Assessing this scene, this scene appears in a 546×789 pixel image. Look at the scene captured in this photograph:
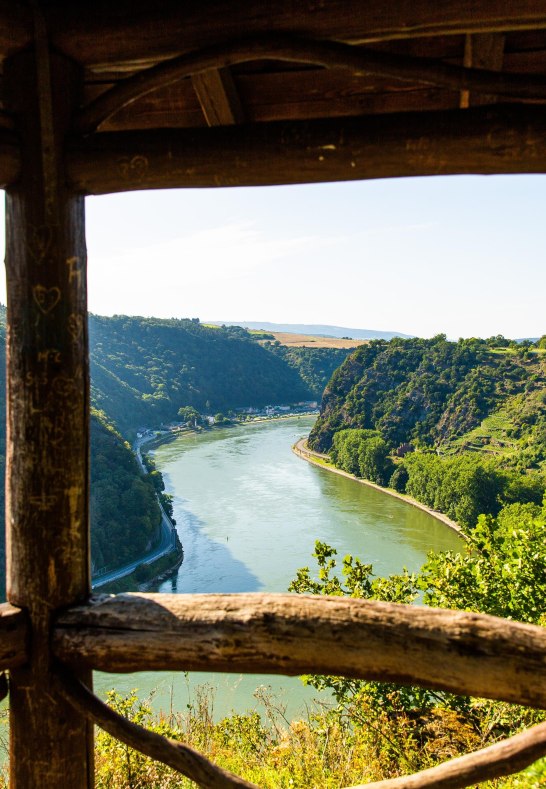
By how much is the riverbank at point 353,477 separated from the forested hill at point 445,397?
3.39ft

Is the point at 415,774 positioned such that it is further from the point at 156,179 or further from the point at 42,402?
the point at 156,179

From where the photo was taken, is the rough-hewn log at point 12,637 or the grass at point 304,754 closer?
the rough-hewn log at point 12,637

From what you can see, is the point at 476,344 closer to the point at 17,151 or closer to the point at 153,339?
the point at 153,339

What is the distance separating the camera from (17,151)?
120 cm

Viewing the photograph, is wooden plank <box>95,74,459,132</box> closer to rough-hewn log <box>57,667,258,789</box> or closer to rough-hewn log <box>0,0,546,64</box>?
rough-hewn log <box>0,0,546,64</box>

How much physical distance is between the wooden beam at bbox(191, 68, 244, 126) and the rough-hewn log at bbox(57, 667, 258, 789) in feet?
3.53

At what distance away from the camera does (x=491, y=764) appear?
3.40ft

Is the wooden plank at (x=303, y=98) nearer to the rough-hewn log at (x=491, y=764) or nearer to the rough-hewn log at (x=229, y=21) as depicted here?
the rough-hewn log at (x=229, y=21)

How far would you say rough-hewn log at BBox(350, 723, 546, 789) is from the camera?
1037mm

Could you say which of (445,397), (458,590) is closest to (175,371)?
(445,397)

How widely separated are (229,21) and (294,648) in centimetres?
107

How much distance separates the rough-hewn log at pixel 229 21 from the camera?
3.64 ft

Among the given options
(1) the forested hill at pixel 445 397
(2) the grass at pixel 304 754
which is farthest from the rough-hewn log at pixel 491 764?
(1) the forested hill at pixel 445 397

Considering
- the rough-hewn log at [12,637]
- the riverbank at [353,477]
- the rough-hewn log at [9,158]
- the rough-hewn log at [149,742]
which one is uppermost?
the rough-hewn log at [9,158]
